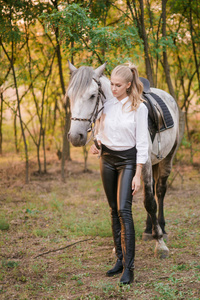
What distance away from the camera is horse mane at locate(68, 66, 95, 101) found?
2.93 metres

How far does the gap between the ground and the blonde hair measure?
1595 millimetres

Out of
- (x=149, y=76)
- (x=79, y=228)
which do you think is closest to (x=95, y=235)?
(x=79, y=228)

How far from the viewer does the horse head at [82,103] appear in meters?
2.87

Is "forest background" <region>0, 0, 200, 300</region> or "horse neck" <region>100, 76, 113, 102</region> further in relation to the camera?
"horse neck" <region>100, 76, 113, 102</region>

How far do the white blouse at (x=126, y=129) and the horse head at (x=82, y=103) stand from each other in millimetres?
164

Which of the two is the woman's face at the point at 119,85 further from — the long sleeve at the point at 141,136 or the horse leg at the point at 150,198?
the horse leg at the point at 150,198

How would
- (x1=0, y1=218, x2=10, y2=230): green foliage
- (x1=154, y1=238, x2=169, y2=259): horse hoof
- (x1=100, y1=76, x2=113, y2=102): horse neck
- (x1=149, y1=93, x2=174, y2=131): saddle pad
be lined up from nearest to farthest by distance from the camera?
1. (x1=100, y1=76, x2=113, y2=102): horse neck
2. (x1=154, y1=238, x2=169, y2=259): horse hoof
3. (x1=149, y1=93, x2=174, y2=131): saddle pad
4. (x1=0, y1=218, x2=10, y2=230): green foliage

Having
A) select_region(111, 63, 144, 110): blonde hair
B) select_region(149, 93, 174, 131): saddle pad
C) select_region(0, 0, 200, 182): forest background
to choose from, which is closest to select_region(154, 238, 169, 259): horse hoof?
select_region(149, 93, 174, 131): saddle pad

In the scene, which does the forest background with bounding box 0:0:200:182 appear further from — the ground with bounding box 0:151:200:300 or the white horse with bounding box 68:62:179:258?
the ground with bounding box 0:151:200:300

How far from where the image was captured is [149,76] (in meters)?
5.96

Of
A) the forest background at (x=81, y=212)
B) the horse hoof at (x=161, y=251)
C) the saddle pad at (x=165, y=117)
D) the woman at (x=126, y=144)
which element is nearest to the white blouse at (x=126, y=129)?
the woman at (x=126, y=144)

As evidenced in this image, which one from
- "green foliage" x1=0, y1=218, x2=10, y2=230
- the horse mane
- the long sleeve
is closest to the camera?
the long sleeve

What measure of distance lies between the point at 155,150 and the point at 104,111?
48.4 inches

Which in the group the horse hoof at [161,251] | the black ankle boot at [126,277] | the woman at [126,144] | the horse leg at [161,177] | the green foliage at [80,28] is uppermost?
the green foliage at [80,28]
